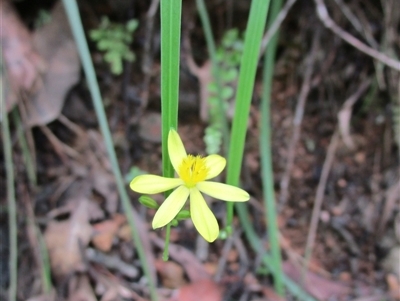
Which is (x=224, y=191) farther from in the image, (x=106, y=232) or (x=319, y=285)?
(x=319, y=285)

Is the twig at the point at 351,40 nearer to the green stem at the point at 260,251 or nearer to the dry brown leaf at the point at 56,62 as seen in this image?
the green stem at the point at 260,251

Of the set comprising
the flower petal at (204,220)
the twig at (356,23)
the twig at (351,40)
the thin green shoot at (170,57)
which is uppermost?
the twig at (356,23)

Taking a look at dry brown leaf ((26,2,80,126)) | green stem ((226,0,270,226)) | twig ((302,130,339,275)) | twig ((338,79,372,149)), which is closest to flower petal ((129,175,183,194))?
green stem ((226,0,270,226))

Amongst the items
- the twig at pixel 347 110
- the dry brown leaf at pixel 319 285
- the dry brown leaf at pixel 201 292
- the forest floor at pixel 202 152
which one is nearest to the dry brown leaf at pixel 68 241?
the forest floor at pixel 202 152

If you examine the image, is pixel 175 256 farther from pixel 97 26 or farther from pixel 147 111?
pixel 97 26

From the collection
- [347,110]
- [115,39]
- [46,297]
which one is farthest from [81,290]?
[347,110]

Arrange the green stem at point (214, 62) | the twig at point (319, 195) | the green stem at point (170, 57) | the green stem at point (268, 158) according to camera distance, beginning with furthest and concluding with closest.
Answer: the twig at point (319, 195), the green stem at point (268, 158), the green stem at point (214, 62), the green stem at point (170, 57)

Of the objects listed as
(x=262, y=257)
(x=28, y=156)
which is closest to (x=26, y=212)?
(x=28, y=156)
